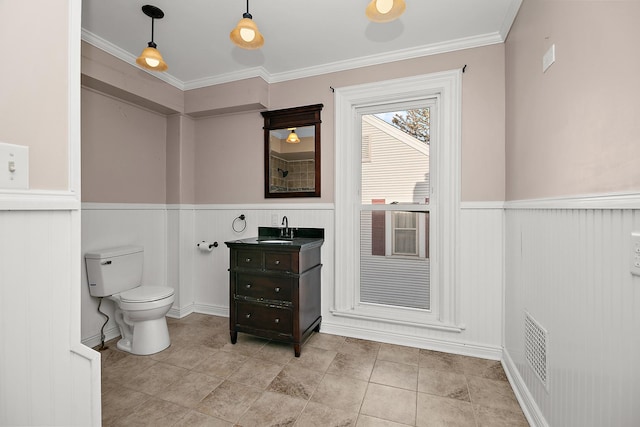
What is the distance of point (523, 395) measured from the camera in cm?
172

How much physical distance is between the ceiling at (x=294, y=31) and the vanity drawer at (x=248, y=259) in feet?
5.71

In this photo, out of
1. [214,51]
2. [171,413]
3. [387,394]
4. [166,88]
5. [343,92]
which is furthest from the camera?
[166,88]

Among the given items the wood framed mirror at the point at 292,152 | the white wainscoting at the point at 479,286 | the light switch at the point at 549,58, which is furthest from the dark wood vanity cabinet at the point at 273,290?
the light switch at the point at 549,58

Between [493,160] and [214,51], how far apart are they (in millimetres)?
2525

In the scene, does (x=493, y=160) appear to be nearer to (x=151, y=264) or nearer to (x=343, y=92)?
(x=343, y=92)

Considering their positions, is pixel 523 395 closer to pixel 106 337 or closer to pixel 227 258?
pixel 227 258

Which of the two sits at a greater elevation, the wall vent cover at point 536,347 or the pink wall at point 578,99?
the pink wall at point 578,99

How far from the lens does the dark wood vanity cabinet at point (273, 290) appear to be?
232cm

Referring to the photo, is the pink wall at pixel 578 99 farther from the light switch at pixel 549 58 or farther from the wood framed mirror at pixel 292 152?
the wood framed mirror at pixel 292 152

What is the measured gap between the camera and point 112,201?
8.82ft

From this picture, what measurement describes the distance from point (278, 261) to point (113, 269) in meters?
1.44

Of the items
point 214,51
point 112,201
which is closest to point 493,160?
point 214,51

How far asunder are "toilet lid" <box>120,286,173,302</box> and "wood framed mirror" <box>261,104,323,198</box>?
128cm

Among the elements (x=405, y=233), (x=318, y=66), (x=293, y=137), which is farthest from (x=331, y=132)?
(x=405, y=233)
